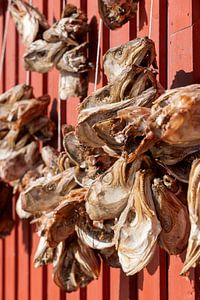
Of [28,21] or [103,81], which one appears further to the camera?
[28,21]

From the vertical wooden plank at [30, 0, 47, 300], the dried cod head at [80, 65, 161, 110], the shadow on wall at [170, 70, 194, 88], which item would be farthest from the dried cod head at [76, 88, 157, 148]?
the vertical wooden plank at [30, 0, 47, 300]

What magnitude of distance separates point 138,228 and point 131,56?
26 cm

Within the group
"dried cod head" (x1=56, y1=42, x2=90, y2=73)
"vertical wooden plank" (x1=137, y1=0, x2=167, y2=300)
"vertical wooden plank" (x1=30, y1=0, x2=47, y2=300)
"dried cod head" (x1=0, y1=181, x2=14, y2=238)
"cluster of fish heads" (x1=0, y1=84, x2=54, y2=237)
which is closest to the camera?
"vertical wooden plank" (x1=137, y1=0, x2=167, y2=300)

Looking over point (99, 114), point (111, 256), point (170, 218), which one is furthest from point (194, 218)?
point (111, 256)

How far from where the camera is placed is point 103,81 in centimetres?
142

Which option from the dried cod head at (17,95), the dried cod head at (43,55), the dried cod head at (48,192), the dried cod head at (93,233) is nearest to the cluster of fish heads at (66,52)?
the dried cod head at (43,55)

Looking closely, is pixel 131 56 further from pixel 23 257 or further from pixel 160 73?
pixel 23 257

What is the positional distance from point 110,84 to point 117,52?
64 mm

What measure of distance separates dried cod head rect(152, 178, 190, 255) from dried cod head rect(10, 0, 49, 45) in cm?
62

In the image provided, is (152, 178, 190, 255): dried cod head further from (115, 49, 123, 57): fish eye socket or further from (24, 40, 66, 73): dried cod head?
(24, 40, 66, 73): dried cod head

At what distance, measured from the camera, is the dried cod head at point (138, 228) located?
98 cm

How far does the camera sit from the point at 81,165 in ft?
3.99

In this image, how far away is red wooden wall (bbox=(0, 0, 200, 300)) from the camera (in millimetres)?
1185

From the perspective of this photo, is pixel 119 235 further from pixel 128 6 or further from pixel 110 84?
pixel 128 6
